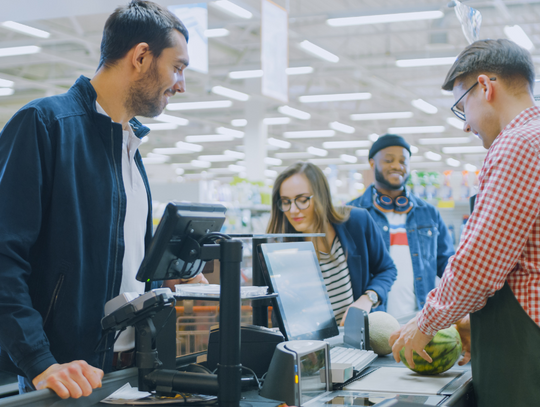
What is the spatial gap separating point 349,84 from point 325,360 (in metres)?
13.5

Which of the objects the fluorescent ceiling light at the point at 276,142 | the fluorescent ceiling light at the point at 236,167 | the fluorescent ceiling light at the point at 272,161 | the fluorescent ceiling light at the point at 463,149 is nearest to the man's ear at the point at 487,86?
the fluorescent ceiling light at the point at 276,142

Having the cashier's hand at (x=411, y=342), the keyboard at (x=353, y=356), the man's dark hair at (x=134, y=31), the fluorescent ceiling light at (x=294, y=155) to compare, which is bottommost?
the keyboard at (x=353, y=356)

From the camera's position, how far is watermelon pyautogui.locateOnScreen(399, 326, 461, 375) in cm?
161

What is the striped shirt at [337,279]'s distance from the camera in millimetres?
2488

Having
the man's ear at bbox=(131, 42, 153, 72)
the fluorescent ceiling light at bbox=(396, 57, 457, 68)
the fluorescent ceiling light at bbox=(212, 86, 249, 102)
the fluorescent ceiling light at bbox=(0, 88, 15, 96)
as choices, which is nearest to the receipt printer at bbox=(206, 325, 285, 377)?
the man's ear at bbox=(131, 42, 153, 72)

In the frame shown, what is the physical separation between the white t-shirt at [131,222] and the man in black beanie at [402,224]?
206 centimetres

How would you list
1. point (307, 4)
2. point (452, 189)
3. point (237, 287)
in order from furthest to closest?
1. point (307, 4)
2. point (452, 189)
3. point (237, 287)

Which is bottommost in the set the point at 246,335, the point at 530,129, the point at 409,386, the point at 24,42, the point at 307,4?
the point at 409,386

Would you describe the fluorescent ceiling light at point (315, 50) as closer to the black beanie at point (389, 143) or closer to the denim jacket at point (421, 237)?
the black beanie at point (389, 143)

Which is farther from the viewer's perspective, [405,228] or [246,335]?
[405,228]

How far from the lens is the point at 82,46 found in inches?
424

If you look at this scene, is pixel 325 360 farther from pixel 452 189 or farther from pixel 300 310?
pixel 452 189

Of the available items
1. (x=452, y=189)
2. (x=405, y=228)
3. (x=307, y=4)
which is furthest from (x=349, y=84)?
(x=405, y=228)

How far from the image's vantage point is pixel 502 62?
156cm
